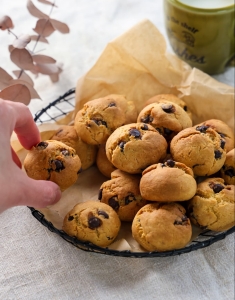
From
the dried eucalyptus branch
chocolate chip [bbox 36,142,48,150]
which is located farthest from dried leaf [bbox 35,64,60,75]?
chocolate chip [bbox 36,142,48,150]

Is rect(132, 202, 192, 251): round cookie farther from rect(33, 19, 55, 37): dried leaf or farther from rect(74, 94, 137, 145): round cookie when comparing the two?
rect(33, 19, 55, 37): dried leaf

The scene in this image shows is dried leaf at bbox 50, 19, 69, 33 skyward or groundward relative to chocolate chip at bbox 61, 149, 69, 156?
skyward

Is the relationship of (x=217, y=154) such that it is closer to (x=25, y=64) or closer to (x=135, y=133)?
(x=135, y=133)

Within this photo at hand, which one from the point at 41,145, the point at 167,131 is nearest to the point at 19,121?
the point at 41,145

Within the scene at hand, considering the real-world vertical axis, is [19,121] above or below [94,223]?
above

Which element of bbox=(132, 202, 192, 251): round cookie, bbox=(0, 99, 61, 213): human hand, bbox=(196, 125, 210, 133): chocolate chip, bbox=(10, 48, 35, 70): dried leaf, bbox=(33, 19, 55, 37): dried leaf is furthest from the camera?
bbox=(33, 19, 55, 37): dried leaf

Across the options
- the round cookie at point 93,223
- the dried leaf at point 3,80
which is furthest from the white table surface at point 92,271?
the dried leaf at point 3,80
